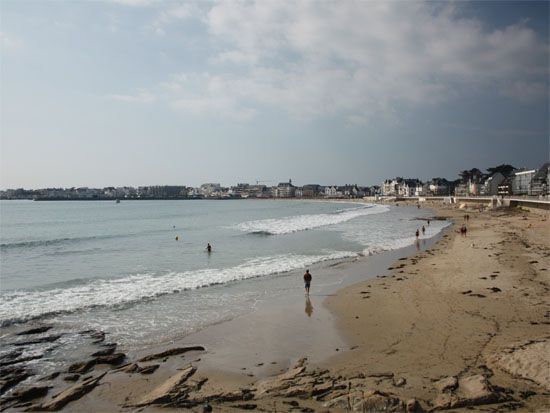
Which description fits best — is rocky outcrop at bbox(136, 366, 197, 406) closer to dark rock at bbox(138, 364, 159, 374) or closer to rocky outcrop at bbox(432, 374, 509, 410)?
dark rock at bbox(138, 364, 159, 374)

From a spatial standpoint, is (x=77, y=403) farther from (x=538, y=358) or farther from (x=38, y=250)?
(x=38, y=250)

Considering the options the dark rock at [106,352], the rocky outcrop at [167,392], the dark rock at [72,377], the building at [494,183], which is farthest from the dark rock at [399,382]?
the building at [494,183]

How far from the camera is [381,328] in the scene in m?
12.6

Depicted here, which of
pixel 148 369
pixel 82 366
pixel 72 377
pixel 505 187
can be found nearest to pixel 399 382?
pixel 148 369

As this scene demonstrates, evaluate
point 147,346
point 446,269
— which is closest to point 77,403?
point 147,346

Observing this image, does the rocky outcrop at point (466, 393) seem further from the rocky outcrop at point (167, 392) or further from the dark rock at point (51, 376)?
the dark rock at point (51, 376)

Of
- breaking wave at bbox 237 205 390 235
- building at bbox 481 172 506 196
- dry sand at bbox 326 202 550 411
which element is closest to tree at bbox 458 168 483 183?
building at bbox 481 172 506 196

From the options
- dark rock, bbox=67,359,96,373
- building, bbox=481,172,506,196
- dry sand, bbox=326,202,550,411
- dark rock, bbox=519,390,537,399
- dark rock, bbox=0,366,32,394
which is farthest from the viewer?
building, bbox=481,172,506,196

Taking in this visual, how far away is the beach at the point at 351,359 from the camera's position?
307 inches

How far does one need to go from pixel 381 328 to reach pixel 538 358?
177 inches

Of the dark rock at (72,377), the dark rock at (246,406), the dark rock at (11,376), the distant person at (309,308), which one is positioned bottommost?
the distant person at (309,308)

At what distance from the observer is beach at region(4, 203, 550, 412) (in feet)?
25.6

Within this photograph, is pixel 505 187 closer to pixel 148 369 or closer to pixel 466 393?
pixel 466 393

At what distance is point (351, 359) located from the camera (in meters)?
10.0
